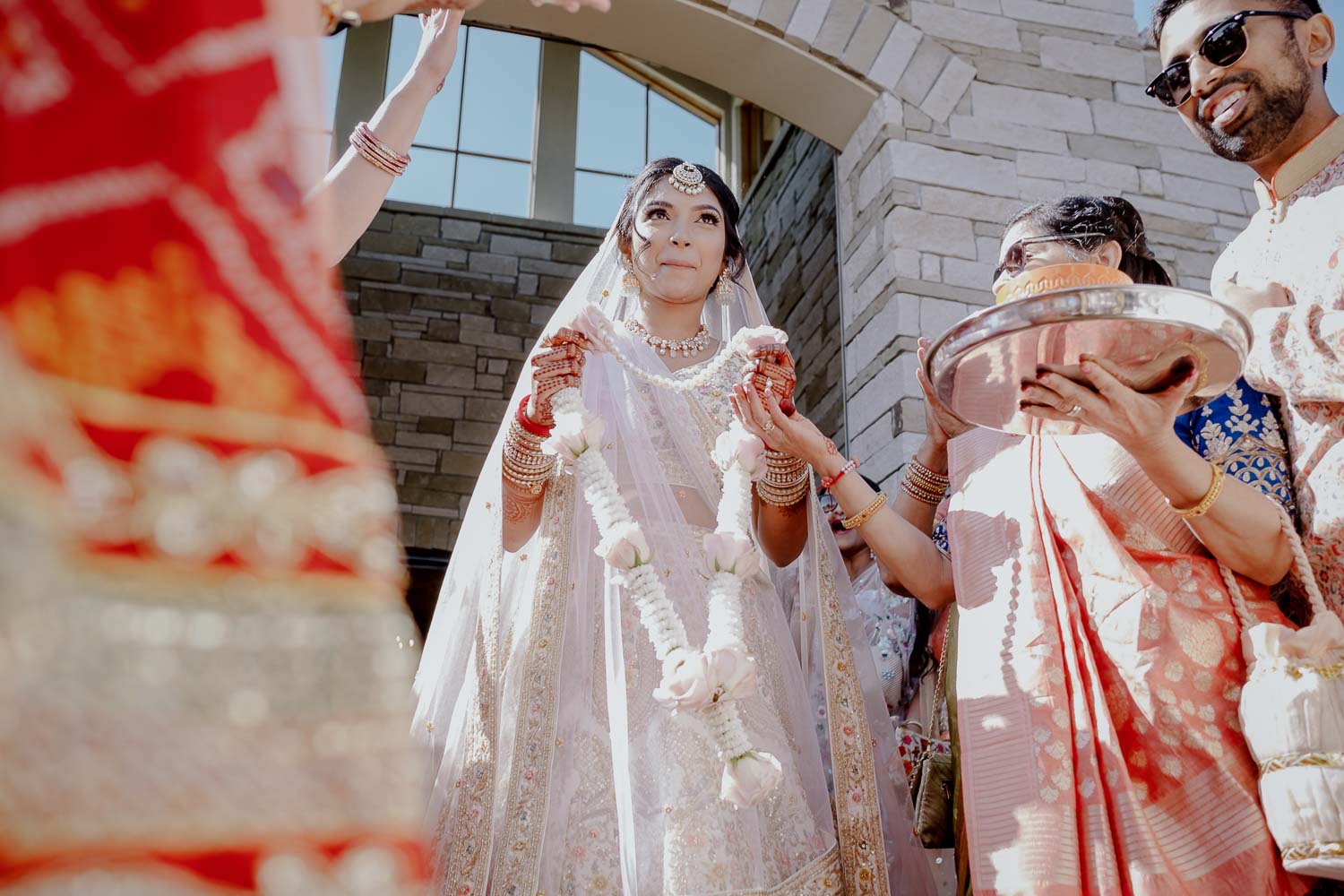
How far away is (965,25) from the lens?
449cm

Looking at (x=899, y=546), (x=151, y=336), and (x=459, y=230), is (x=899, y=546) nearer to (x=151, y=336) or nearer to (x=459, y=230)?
(x=151, y=336)

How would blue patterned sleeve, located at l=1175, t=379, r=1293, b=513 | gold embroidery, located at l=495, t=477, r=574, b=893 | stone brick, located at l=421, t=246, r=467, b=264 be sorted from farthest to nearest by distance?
stone brick, located at l=421, t=246, r=467, b=264 < blue patterned sleeve, located at l=1175, t=379, r=1293, b=513 < gold embroidery, located at l=495, t=477, r=574, b=893

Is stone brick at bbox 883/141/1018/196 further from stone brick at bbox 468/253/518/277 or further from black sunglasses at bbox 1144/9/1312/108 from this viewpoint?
stone brick at bbox 468/253/518/277

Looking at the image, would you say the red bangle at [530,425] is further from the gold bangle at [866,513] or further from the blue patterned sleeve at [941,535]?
the blue patterned sleeve at [941,535]

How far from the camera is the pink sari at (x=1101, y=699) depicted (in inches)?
67.0

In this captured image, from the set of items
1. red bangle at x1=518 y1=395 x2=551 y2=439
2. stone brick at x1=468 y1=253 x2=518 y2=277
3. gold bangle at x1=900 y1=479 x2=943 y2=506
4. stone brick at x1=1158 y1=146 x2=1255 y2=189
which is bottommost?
gold bangle at x1=900 y1=479 x2=943 y2=506

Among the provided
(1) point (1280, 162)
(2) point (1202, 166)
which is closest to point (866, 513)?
(1) point (1280, 162)

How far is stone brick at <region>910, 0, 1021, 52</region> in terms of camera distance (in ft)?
14.6

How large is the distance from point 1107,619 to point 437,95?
7.04 metres

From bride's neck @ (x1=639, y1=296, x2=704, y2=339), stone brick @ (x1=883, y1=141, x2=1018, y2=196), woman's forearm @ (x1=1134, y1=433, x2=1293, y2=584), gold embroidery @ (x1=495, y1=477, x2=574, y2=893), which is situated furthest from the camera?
stone brick @ (x1=883, y1=141, x2=1018, y2=196)

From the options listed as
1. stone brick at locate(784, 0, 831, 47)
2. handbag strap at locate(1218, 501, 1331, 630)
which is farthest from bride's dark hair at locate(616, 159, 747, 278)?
stone brick at locate(784, 0, 831, 47)

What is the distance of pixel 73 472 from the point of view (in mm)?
611

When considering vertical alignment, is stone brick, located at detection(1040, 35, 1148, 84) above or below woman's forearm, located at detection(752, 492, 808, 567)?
above

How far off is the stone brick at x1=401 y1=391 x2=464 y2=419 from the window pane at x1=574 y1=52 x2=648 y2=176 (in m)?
2.08
